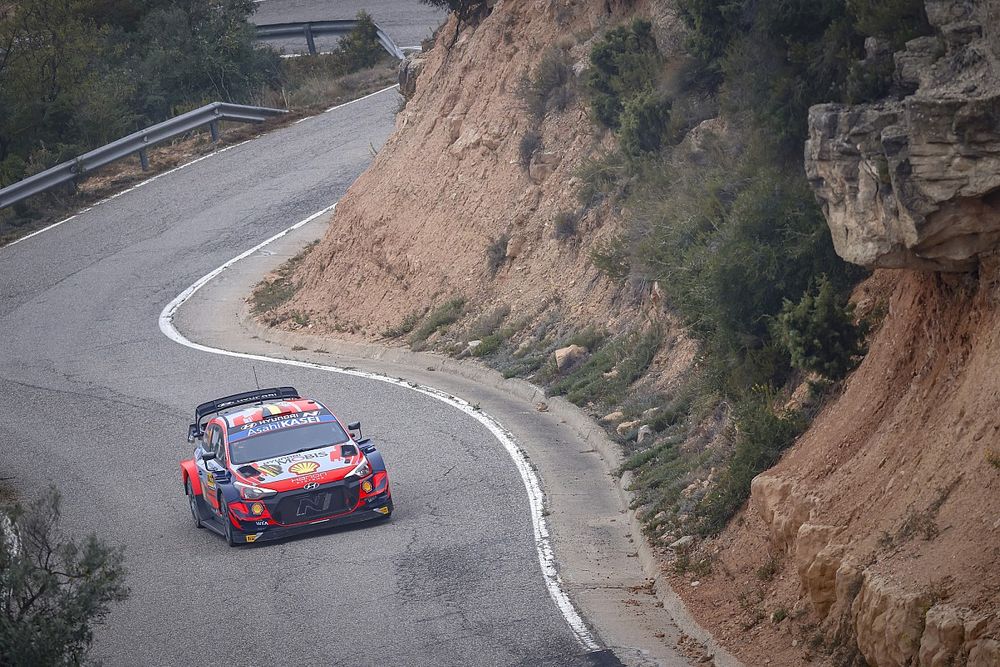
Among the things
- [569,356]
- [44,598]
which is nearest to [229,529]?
[44,598]

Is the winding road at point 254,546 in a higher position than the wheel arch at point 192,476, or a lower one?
lower

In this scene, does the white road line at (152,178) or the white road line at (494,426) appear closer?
the white road line at (494,426)

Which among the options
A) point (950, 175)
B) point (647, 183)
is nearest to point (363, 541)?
point (950, 175)

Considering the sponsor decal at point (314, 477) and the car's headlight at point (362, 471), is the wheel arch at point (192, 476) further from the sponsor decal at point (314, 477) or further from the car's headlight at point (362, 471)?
the car's headlight at point (362, 471)

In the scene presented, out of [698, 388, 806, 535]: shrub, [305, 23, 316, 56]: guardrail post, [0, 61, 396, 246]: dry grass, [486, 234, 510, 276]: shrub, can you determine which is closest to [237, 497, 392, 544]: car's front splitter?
[698, 388, 806, 535]: shrub

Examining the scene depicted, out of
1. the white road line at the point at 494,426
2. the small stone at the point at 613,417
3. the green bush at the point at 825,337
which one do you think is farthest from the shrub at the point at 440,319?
the green bush at the point at 825,337

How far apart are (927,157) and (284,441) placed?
349 inches

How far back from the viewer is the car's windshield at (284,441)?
49.4 ft

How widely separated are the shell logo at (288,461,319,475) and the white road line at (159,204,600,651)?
2.64 meters

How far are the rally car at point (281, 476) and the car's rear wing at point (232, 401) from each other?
36 cm

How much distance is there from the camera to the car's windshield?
1505 cm

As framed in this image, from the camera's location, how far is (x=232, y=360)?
980 inches

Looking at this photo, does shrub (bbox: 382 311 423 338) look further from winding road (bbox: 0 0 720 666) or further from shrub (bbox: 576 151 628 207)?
shrub (bbox: 576 151 628 207)

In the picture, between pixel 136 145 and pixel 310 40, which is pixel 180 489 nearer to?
pixel 136 145
